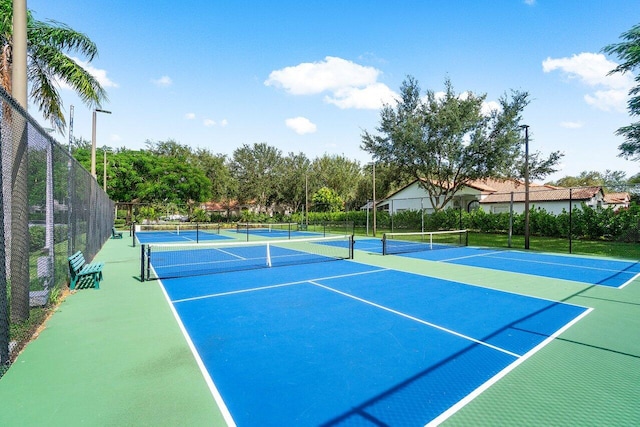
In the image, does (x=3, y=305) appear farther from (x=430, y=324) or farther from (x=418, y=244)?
(x=418, y=244)

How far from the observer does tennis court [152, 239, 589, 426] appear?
10.7ft

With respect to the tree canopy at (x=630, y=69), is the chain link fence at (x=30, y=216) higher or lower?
lower

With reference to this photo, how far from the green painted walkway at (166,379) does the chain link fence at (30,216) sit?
59 cm

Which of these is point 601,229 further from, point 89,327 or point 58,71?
point 58,71

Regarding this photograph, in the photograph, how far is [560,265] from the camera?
40.7 ft

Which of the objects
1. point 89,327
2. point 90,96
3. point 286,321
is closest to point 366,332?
point 286,321

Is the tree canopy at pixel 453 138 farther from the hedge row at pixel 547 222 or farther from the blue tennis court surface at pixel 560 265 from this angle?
the blue tennis court surface at pixel 560 265

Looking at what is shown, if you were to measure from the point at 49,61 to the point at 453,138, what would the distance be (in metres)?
25.7

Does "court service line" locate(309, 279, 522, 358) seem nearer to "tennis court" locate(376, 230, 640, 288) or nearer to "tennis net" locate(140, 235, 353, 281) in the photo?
"tennis net" locate(140, 235, 353, 281)

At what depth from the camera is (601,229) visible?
20375mm

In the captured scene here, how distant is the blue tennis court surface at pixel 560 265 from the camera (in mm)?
9994

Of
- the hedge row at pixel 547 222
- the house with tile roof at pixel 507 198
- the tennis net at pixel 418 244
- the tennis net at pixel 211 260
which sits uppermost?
the house with tile roof at pixel 507 198

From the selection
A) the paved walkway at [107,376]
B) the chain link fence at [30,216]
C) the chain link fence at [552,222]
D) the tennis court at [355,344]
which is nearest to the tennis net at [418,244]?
the chain link fence at [552,222]

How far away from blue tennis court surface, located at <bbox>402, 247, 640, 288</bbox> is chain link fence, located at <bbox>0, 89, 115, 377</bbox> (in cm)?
1196
